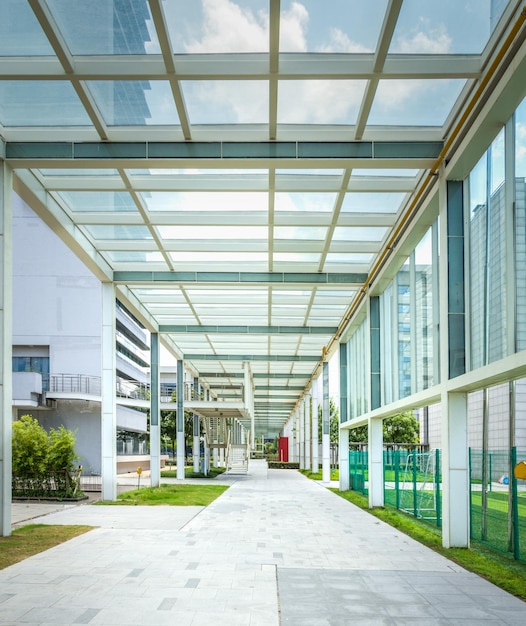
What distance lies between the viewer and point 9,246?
48.2 ft

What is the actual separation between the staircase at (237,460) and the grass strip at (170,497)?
18.4 metres

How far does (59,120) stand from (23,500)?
47.1 feet

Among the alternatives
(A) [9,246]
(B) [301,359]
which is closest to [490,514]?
(A) [9,246]

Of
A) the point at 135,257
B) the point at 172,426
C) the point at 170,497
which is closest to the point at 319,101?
the point at 135,257

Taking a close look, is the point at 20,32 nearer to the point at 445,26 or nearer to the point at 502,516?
the point at 445,26

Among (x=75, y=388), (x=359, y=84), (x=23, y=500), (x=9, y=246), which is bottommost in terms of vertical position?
(x=23, y=500)

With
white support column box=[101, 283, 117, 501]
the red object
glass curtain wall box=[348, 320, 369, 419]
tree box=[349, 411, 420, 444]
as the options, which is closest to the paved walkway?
white support column box=[101, 283, 117, 501]

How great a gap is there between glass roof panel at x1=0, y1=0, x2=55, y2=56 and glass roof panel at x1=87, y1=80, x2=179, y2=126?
1099 millimetres

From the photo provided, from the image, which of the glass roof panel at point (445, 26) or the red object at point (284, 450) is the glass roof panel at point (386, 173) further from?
the red object at point (284, 450)

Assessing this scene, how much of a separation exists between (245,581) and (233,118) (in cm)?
812

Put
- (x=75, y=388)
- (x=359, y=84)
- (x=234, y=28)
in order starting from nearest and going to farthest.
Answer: (x=234, y=28) < (x=359, y=84) < (x=75, y=388)

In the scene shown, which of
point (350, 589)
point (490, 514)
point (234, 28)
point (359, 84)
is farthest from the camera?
point (490, 514)

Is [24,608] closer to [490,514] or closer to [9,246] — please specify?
[9,246]

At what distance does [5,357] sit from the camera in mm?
14375
